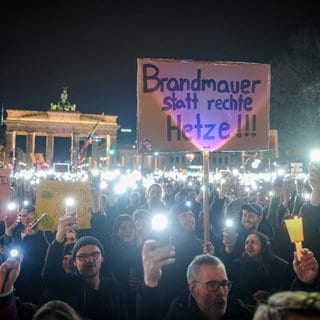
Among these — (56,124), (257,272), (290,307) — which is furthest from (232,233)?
(56,124)

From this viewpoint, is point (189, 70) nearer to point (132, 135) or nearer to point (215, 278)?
point (215, 278)

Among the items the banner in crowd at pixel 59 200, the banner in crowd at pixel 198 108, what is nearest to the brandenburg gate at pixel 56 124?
the banner in crowd at pixel 59 200

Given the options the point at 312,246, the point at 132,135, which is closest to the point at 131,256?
the point at 312,246

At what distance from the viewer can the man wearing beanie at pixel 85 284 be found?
3.99 meters

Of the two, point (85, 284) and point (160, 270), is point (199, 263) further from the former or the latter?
point (85, 284)

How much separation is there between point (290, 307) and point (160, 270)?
1.66 meters

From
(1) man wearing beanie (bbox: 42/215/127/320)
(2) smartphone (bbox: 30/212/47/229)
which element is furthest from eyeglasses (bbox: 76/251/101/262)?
(2) smartphone (bbox: 30/212/47/229)

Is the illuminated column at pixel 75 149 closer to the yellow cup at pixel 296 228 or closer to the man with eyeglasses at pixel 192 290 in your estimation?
the man with eyeglasses at pixel 192 290

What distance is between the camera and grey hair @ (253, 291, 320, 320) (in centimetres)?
182

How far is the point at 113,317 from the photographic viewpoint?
3986mm

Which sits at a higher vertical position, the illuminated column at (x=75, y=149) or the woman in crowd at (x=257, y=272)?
the illuminated column at (x=75, y=149)

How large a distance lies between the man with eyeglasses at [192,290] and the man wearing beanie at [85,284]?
712mm

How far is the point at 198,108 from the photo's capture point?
5109mm

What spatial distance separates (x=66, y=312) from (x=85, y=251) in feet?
4.97
